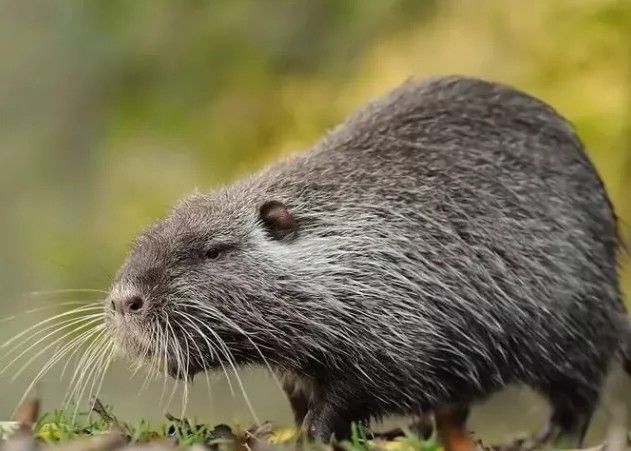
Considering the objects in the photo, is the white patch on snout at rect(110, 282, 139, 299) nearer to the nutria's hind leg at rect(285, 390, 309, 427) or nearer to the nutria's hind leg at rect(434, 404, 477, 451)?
the nutria's hind leg at rect(285, 390, 309, 427)

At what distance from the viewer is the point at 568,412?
4141 millimetres

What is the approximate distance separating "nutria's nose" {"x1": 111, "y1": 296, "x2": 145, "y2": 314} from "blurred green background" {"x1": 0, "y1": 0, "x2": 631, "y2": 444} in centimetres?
283

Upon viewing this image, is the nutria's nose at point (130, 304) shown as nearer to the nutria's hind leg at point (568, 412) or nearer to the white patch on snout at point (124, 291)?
the white patch on snout at point (124, 291)

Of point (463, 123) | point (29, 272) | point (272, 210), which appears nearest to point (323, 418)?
point (272, 210)

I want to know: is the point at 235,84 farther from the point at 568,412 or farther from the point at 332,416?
the point at 332,416

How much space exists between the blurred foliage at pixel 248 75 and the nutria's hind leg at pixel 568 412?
8.22 feet

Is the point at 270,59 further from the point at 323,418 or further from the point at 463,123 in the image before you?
the point at 323,418

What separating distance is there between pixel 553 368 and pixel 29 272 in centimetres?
471

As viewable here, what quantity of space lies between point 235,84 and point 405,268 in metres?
3.37

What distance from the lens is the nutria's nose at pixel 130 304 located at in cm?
329

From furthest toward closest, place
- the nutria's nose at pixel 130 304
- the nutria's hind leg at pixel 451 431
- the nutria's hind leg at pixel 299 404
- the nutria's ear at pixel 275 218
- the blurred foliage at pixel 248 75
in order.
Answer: the blurred foliage at pixel 248 75, the nutria's hind leg at pixel 299 404, the nutria's ear at pixel 275 218, the nutria's nose at pixel 130 304, the nutria's hind leg at pixel 451 431

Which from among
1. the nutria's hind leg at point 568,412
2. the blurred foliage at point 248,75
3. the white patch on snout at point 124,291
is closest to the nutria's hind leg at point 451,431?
the nutria's hind leg at point 568,412

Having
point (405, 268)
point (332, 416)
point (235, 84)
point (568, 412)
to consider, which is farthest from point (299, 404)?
point (235, 84)

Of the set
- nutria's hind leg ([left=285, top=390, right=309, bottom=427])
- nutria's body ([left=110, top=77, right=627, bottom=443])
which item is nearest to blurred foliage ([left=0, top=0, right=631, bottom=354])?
nutria's body ([left=110, top=77, right=627, bottom=443])
